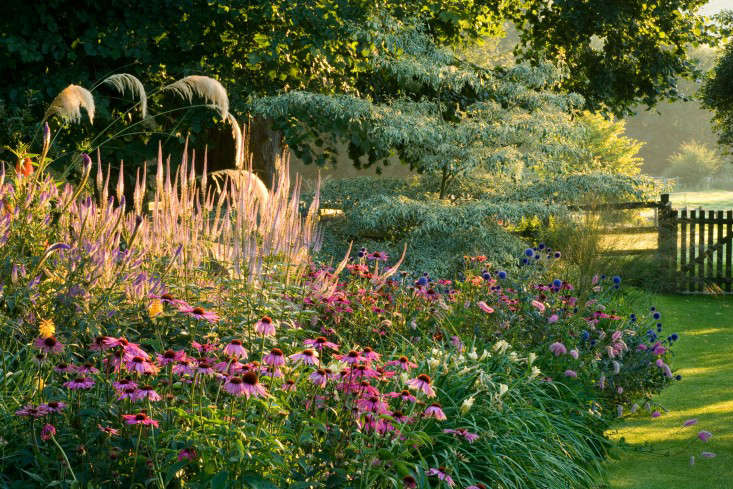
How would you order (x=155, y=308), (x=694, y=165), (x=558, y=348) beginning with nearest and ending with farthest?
1. (x=155, y=308)
2. (x=558, y=348)
3. (x=694, y=165)

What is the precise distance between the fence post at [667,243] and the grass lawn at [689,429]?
2825mm

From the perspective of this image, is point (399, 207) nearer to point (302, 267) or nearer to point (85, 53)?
point (302, 267)

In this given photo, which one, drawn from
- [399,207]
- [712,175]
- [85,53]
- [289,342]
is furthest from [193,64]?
[712,175]

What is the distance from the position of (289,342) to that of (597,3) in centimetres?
1063

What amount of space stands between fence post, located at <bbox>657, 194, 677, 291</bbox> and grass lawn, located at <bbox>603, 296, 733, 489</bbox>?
9.27 feet

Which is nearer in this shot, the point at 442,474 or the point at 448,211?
the point at 442,474

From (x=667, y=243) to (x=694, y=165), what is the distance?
127 feet

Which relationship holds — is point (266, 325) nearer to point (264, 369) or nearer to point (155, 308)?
point (264, 369)

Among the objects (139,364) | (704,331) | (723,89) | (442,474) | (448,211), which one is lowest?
(704,331)

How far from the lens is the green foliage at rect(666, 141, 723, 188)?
46.2 m

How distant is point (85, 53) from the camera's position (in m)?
9.34

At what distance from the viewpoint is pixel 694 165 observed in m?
46.8

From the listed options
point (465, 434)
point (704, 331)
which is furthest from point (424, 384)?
point (704, 331)

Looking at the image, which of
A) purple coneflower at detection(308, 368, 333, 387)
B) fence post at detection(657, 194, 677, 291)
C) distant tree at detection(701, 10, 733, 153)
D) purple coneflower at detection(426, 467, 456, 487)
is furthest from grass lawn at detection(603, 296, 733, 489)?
distant tree at detection(701, 10, 733, 153)
